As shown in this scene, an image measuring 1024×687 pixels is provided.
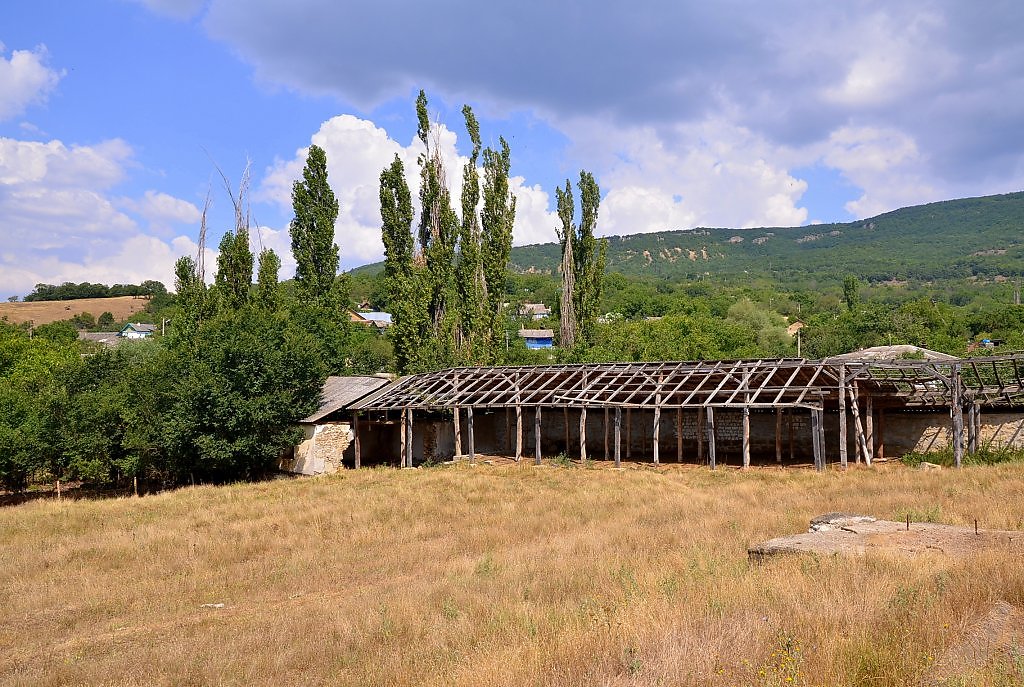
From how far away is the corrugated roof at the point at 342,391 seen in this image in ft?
95.3

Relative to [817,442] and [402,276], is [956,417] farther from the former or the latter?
[402,276]

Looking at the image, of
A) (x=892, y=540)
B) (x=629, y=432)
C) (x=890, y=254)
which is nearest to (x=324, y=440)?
(x=629, y=432)

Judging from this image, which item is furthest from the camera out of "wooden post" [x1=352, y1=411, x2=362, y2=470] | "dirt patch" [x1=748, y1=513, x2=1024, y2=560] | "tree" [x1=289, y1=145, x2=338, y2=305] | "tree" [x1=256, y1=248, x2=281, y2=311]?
"tree" [x1=289, y1=145, x2=338, y2=305]

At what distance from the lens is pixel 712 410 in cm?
2333

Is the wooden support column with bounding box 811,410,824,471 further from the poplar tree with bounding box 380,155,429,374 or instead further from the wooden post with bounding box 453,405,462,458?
the poplar tree with bounding box 380,155,429,374

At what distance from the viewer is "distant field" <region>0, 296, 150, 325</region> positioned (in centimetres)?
9681

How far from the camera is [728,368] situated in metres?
26.1

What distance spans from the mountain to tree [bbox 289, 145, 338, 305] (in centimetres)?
12373

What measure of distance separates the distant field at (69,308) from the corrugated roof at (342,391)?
7866 cm

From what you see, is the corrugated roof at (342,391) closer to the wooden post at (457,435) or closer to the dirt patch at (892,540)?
the wooden post at (457,435)

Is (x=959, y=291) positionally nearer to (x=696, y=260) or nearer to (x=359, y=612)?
(x=696, y=260)

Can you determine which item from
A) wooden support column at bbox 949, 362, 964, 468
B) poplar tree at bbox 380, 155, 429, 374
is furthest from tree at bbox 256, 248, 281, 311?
wooden support column at bbox 949, 362, 964, 468

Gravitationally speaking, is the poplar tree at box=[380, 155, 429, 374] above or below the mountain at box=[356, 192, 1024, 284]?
below

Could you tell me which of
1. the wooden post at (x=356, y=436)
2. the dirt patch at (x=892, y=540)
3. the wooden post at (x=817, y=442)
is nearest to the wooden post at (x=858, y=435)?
the wooden post at (x=817, y=442)
